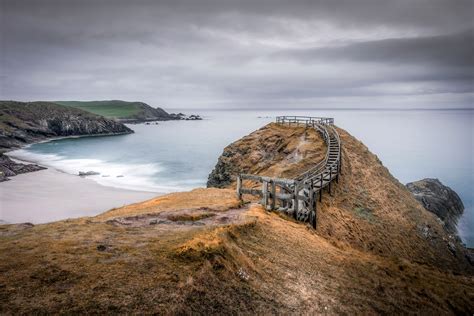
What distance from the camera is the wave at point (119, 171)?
58.9 metres

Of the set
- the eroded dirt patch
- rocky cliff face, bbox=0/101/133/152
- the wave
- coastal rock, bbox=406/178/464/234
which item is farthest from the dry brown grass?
rocky cliff face, bbox=0/101/133/152

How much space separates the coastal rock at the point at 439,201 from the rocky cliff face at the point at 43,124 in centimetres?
11664

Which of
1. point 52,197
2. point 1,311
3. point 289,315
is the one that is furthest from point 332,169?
point 52,197

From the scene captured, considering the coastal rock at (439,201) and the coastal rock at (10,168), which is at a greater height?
the coastal rock at (10,168)

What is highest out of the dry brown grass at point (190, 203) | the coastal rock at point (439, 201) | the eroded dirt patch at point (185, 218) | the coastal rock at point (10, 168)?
the eroded dirt patch at point (185, 218)

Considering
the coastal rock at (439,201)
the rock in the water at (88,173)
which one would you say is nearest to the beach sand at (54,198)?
the rock in the water at (88,173)

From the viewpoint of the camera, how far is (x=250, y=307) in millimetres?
8812

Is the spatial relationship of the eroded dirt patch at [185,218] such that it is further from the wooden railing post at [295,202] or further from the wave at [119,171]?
the wave at [119,171]

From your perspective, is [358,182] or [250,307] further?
[358,182]

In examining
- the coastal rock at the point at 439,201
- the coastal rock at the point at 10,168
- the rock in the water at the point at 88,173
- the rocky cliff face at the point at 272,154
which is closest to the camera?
the rocky cliff face at the point at 272,154

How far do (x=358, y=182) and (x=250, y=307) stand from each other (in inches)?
890

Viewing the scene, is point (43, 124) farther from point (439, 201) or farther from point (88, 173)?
point (439, 201)

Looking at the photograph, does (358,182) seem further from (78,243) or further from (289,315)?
(78,243)

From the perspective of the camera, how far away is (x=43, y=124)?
5650 inches
